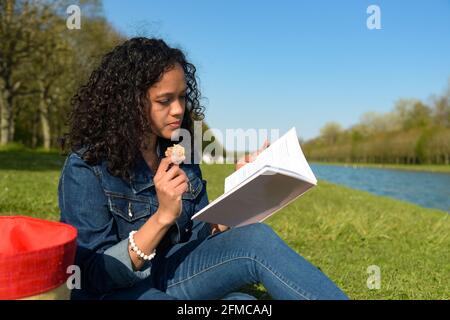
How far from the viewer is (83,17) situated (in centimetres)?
2378

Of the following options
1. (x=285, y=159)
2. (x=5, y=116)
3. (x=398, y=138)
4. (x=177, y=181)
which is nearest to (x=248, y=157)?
(x=285, y=159)

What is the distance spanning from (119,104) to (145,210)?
0.49 meters

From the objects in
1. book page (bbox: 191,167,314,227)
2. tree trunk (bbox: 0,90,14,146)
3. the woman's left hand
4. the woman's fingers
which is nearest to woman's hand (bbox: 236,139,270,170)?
the woman's left hand

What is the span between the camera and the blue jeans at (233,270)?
189cm

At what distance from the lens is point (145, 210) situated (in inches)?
87.4

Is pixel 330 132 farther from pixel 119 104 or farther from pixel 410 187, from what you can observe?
pixel 119 104

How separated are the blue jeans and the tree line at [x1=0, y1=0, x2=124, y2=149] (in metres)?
16.9

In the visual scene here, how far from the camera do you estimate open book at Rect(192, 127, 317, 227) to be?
1838 mm

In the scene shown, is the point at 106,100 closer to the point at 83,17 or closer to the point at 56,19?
the point at 56,19

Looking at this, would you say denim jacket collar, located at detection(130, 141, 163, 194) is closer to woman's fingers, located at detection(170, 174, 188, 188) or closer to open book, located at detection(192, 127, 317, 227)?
open book, located at detection(192, 127, 317, 227)

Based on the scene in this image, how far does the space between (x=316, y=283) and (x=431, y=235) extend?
5354 millimetres
